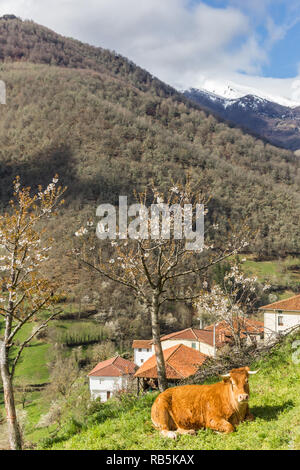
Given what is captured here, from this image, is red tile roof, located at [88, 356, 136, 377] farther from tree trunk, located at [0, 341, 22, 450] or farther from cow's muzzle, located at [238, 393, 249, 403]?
cow's muzzle, located at [238, 393, 249, 403]

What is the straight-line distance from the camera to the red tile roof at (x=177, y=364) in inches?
1111

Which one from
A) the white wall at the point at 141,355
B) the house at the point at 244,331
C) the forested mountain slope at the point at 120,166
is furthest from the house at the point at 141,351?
the forested mountain slope at the point at 120,166

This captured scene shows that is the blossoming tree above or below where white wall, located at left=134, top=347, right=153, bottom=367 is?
above

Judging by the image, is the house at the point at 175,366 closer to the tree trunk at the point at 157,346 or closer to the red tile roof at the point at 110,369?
the red tile roof at the point at 110,369

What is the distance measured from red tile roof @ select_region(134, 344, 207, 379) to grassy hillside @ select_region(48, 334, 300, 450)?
1943cm

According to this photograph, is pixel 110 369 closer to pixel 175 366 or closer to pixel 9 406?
pixel 175 366

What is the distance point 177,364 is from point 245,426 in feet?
85.1

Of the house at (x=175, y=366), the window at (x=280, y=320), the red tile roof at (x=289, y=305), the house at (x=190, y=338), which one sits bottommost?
the house at (x=190, y=338)

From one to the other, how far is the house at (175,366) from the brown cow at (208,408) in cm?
2160

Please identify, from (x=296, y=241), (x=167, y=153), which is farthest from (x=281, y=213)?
(x=167, y=153)

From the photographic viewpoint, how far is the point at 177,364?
30.2 m

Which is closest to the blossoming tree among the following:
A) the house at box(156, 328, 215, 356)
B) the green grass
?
the house at box(156, 328, 215, 356)

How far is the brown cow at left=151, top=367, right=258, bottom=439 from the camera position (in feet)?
18.0

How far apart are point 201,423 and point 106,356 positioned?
203 ft
